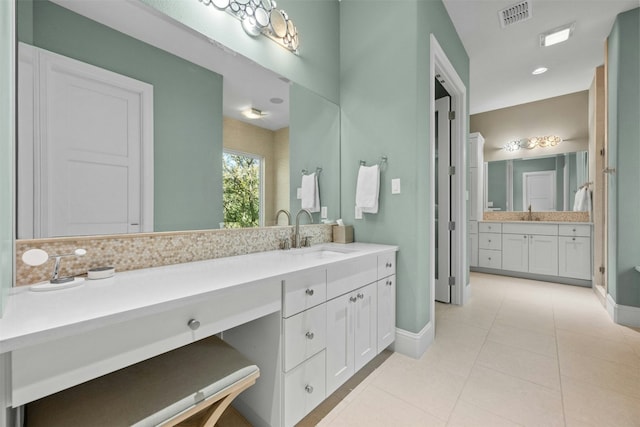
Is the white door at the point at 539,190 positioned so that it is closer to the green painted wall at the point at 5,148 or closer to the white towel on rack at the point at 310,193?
the white towel on rack at the point at 310,193

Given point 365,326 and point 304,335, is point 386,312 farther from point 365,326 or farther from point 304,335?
point 304,335

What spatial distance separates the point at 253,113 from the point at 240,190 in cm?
50

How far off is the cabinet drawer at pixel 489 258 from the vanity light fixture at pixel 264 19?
13.4ft

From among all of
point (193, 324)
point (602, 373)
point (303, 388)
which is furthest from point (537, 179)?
point (193, 324)

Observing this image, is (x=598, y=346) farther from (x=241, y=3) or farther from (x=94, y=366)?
(x=241, y=3)

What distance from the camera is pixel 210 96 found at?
154 centimetres

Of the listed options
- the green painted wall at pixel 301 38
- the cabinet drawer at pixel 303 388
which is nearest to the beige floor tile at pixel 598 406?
the cabinet drawer at pixel 303 388

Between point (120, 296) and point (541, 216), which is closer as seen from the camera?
point (120, 296)

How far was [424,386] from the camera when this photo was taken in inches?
64.1

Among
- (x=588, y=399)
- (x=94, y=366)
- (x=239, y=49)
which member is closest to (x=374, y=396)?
(x=588, y=399)

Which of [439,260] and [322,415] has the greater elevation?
[439,260]

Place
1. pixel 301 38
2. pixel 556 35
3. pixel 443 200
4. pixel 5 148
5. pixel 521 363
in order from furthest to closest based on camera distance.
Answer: pixel 443 200
pixel 556 35
pixel 301 38
pixel 521 363
pixel 5 148

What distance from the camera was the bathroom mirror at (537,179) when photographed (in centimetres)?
409

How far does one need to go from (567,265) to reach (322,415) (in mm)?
4053
